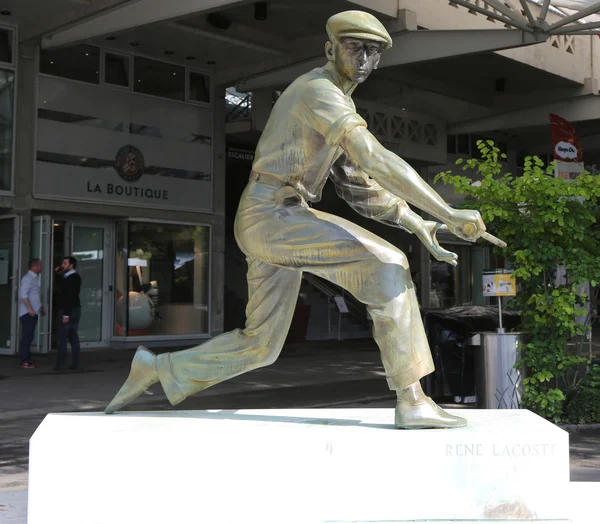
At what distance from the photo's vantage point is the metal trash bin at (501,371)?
8.73 meters

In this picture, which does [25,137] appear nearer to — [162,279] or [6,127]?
[6,127]

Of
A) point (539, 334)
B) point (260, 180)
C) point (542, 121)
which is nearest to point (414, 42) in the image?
point (542, 121)

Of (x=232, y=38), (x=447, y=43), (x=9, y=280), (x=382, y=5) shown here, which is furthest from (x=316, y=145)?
(x=232, y=38)

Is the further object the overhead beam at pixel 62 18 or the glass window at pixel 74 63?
the glass window at pixel 74 63

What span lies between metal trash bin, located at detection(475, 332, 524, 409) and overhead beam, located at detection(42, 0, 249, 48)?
8.28m

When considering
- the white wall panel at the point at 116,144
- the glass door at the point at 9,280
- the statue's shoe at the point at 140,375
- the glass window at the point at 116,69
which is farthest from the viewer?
the glass window at the point at 116,69

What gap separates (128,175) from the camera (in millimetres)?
18984

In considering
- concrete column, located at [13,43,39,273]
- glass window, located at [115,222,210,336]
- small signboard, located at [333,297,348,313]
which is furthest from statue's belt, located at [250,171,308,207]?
small signboard, located at [333,297,348,313]

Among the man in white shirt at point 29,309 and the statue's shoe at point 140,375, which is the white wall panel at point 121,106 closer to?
the man in white shirt at point 29,309

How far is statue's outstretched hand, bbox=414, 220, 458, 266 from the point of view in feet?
13.2

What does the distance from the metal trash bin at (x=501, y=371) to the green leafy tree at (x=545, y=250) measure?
0.36 ft

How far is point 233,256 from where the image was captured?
24.6m

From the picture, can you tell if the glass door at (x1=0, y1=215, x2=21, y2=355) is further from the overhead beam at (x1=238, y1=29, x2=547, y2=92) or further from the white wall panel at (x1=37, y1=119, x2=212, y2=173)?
the overhead beam at (x1=238, y1=29, x2=547, y2=92)

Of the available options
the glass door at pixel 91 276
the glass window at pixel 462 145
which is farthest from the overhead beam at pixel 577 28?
the glass window at pixel 462 145
